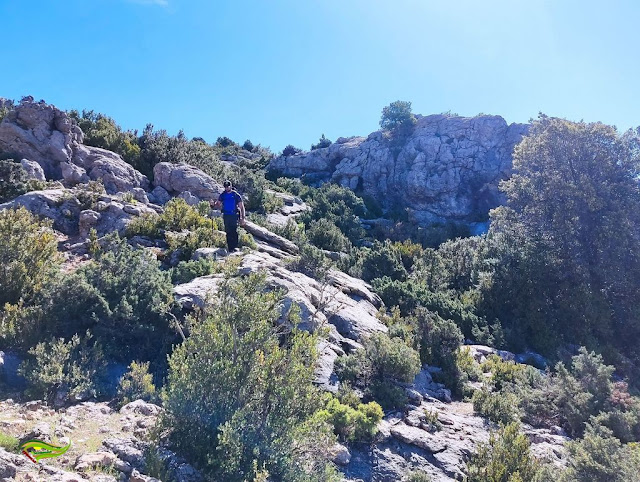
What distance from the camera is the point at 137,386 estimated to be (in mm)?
6023

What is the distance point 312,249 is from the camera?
11.2 metres

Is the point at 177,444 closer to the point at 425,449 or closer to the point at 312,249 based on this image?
the point at 425,449

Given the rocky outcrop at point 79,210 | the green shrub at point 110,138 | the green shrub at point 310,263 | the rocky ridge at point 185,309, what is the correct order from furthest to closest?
1. the green shrub at point 110,138
2. the rocky outcrop at point 79,210
3. the green shrub at point 310,263
4. the rocky ridge at point 185,309

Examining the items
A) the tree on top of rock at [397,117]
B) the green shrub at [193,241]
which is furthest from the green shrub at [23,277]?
the tree on top of rock at [397,117]

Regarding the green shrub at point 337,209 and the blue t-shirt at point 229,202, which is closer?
the blue t-shirt at point 229,202

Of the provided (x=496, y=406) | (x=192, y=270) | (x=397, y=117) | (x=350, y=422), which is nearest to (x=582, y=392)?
(x=496, y=406)

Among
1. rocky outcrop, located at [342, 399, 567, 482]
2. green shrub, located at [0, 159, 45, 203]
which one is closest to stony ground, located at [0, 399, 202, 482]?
rocky outcrop, located at [342, 399, 567, 482]

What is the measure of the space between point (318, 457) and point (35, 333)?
182 inches

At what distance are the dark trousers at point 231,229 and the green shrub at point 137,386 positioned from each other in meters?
4.82

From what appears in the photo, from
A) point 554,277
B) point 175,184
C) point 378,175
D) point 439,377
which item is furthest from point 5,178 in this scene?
point 378,175

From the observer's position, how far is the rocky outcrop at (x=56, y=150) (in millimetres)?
14594

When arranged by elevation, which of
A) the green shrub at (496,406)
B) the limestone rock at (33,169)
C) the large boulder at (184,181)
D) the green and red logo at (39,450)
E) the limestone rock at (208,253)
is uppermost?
the large boulder at (184,181)

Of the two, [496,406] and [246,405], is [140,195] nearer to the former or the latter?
[246,405]

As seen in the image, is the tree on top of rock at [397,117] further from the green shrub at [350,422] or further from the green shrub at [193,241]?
the green shrub at [350,422]
